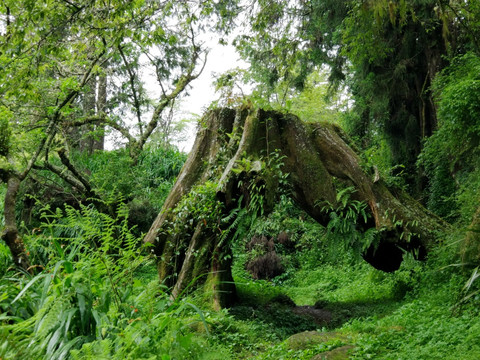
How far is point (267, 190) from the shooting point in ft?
19.8

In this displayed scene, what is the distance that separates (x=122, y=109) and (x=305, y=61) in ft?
21.4

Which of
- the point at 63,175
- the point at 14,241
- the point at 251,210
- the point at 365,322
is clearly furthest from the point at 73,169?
the point at 365,322

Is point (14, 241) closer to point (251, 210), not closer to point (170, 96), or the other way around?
point (251, 210)

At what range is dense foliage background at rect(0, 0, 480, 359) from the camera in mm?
3301

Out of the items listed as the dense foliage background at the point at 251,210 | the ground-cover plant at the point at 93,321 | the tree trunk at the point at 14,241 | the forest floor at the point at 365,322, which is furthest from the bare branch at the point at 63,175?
the ground-cover plant at the point at 93,321

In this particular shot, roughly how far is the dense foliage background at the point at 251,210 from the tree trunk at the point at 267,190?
20 centimetres

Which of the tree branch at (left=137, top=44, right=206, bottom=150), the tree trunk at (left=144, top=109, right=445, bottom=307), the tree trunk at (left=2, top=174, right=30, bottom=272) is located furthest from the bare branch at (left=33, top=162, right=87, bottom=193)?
the tree trunk at (left=144, top=109, right=445, bottom=307)

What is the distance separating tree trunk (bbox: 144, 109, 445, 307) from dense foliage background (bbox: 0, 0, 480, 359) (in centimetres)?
20

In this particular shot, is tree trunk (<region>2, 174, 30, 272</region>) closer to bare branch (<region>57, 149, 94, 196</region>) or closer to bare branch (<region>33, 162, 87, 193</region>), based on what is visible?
bare branch (<region>57, 149, 94, 196</region>)

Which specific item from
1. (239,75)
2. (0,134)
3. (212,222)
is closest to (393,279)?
(212,222)

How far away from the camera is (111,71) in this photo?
12.3 metres

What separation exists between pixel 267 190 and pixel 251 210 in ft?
1.22

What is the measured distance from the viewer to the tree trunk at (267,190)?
6.09m

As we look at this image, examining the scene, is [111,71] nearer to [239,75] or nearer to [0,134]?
[239,75]
